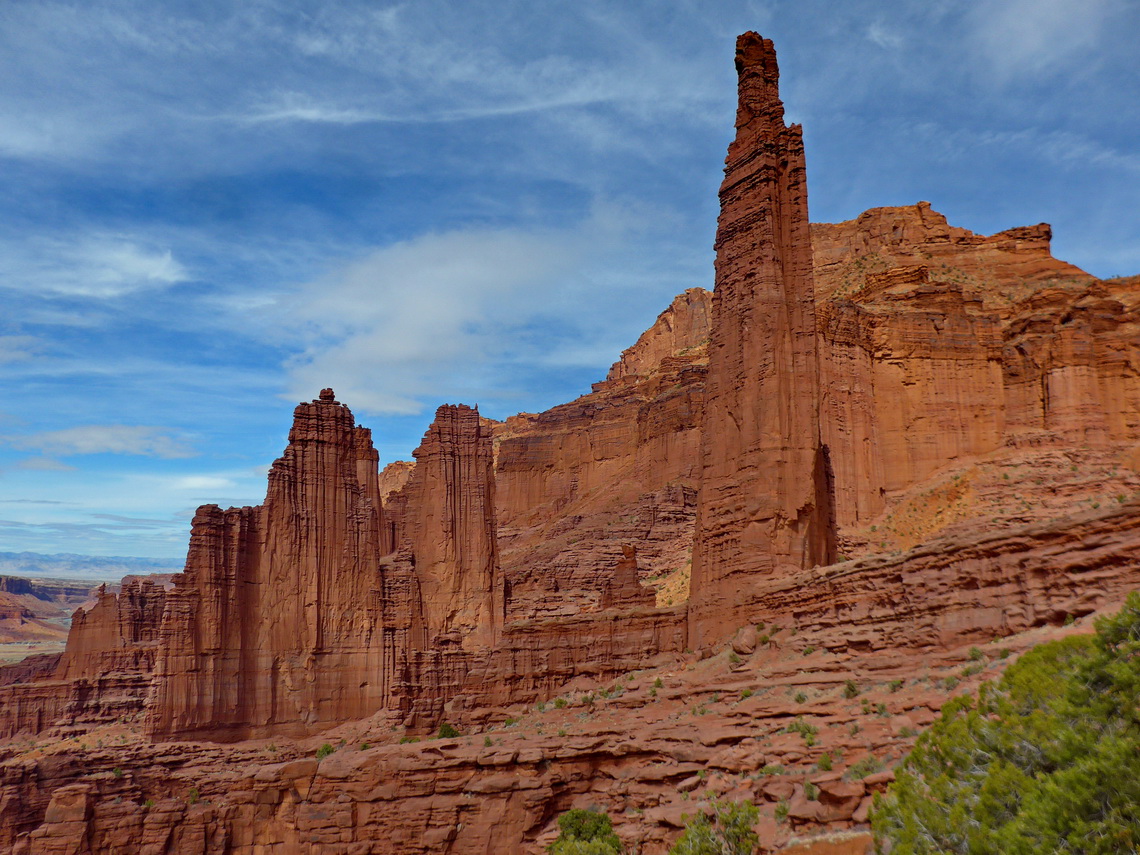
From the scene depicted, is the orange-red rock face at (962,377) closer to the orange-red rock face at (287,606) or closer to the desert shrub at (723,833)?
the desert shrub at (723,833)

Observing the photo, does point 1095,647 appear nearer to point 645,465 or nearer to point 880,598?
point 880,598

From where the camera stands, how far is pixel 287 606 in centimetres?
5734

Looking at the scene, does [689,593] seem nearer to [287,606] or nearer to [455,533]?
[455,533]

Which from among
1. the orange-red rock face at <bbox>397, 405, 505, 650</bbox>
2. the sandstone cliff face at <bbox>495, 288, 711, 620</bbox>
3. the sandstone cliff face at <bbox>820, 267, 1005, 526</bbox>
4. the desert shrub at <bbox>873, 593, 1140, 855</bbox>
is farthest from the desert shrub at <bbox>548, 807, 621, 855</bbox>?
the orange-red rock face at <bbox>397, 405, 505, 650</bbox>

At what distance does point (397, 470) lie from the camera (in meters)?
141

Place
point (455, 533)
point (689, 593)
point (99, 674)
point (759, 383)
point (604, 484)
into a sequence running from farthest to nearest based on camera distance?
point (604, 484)
point (99, 674)
point (455, 533)
point (689, 593)
point (759, 383)

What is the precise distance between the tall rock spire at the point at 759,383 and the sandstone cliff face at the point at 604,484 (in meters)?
15.1

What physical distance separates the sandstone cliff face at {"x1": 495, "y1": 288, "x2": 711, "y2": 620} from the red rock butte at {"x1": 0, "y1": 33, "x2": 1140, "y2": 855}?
0.49m

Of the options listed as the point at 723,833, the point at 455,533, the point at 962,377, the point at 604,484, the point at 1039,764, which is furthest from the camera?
the point at 604,484

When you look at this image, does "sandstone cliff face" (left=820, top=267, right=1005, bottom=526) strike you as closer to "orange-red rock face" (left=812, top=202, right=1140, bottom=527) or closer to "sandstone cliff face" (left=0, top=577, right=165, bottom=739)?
"orange-red rock face" (left=812, top=202, right=1140, bottom=527)

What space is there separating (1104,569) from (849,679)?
554cm

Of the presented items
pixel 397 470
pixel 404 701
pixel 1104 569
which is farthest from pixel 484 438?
pixel 397 470

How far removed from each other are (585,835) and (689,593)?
16.0 metres

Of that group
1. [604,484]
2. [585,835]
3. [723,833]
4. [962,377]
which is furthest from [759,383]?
[604,484]
